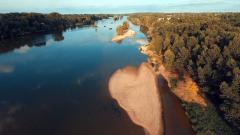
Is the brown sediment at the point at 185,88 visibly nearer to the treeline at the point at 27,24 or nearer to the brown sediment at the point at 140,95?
the brown sediment at the point at 140,95

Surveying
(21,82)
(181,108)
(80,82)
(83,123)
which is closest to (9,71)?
(21,82)

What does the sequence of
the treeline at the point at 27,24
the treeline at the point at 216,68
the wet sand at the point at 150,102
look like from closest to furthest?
the treeline at the point at 216,68 < the wet sand at the point at 150,102 < the treeline at the point at 27,24

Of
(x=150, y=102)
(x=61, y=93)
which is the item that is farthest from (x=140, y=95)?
(x=61, y=93)

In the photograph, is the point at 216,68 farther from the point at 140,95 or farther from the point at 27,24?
the point at 27,24

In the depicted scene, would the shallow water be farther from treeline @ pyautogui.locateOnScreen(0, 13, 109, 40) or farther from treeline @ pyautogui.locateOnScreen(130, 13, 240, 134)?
treeline @ pyautogui.locateOnScreen(0, 13, 109, 40)

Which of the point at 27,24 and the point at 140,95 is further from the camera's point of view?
the point at 27,24

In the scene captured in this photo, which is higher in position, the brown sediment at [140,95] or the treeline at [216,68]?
the treeline at [216,68]

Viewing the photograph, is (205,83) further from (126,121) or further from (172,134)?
(126,121)

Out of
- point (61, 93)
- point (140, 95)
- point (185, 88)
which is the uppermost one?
point (185, 88)

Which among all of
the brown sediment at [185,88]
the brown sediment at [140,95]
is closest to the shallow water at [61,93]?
the brown sediment at [140,95]
